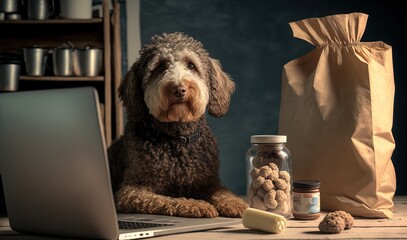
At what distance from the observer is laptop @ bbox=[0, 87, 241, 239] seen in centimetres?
103

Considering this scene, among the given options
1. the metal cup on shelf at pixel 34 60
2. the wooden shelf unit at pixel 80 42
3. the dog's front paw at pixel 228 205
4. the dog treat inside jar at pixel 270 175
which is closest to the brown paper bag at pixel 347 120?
the dog treat inside jar at pixel 270 175

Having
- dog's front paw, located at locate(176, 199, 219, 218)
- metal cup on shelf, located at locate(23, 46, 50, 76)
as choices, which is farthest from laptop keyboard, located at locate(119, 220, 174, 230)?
metal cup on shelf, located at locate(23, 46, 50, 76)

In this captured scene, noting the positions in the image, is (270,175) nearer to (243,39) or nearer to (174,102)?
(174,102)

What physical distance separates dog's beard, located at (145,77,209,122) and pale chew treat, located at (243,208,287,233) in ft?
1.31

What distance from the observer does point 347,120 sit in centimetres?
152

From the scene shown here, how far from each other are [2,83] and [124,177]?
1.96m

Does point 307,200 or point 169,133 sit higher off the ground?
point 169,133

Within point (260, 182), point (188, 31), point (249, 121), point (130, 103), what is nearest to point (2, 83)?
point (188, 31)

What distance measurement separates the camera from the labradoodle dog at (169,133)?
5.00 ft

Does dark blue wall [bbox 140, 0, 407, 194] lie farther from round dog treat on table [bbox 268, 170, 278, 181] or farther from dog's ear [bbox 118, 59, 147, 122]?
round dog treat on table [bbox 268, 170, 278, 181]

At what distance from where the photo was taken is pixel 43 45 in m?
3.69

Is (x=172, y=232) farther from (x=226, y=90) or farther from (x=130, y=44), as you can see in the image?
(x=130, y=44)

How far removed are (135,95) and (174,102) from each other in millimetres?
128

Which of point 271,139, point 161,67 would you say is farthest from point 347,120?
point 161,67
